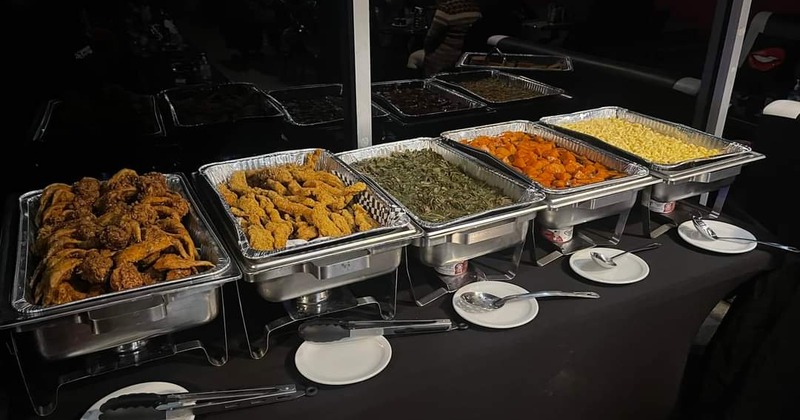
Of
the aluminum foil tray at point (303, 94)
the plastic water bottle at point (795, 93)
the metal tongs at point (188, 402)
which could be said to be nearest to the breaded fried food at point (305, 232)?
the metal tongs at point (188, 402)

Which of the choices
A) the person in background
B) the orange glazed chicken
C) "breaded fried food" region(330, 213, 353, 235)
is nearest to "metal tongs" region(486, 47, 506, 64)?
the person in background

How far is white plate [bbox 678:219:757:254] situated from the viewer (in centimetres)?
152

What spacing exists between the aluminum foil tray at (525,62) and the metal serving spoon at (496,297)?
1.30 metres

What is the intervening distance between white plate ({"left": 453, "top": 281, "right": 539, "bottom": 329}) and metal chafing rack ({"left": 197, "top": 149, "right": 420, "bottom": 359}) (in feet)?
0.54

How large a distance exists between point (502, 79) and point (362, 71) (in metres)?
1.03

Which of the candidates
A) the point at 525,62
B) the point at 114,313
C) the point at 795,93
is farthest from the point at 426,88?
the point at 795,93

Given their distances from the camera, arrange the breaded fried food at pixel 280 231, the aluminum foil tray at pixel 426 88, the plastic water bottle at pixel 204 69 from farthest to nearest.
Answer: the aluminum foil tray at pixel 426 88 → the plastic water bottle at pixel 204 69 → the breaded fried food at pixel 280 231

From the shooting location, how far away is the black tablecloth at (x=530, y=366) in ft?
3.31

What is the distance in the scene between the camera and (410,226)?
47.1 inches

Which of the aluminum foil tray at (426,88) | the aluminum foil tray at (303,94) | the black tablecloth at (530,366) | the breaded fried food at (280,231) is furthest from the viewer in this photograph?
the aluminum foil tray at (426,88)

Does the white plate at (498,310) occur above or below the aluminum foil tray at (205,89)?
below

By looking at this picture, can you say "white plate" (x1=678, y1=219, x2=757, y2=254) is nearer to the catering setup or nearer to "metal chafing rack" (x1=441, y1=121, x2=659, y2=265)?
the catering setup

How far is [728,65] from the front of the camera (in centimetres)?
219

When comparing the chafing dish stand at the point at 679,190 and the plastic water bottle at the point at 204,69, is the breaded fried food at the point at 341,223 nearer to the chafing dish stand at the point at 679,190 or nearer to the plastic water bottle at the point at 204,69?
the plastic water bottle at the point at 204,69
